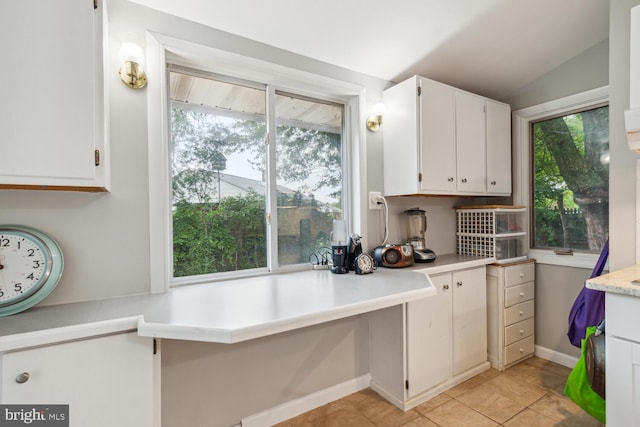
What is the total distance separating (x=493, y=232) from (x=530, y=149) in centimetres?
96

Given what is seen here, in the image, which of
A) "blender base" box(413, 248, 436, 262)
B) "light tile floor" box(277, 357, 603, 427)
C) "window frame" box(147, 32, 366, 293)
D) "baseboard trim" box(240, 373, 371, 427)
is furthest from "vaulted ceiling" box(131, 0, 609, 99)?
"light tile floor" box(277, 357, 603, 427)

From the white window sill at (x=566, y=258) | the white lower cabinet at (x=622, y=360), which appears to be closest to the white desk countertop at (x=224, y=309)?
the white lower cabinet at (x=622, y=360)

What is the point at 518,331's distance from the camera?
247 cm

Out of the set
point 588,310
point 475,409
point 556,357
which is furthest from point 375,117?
point 556,357

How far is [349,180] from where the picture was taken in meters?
2.28

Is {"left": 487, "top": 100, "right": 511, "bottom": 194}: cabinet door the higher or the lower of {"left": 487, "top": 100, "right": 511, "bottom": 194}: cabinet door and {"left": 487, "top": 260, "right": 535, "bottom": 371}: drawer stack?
the higher

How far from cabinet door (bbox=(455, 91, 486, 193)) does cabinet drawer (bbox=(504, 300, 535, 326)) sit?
39.5 inches

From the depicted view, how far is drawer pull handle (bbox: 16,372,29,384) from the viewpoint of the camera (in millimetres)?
946

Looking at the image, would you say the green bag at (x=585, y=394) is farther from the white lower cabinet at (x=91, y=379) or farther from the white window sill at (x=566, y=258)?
the white lower cabinet at (x=91, y=379)

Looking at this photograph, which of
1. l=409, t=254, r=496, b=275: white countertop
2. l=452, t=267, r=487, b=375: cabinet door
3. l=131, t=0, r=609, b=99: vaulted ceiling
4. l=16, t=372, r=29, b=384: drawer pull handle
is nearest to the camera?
l=16, t=372, r=29, b=384: drawer pull handle

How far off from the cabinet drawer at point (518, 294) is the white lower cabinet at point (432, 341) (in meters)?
0.22

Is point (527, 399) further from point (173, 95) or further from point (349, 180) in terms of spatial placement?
point (173, 95)

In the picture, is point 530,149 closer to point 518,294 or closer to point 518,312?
point 518,294

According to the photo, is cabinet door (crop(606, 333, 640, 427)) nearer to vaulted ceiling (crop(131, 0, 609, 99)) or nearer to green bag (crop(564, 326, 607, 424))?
green bag (crop(564, 326, 607, 424))
